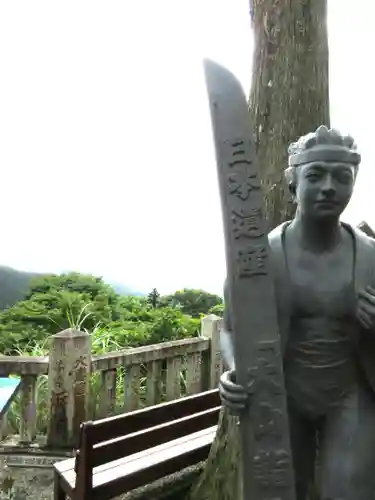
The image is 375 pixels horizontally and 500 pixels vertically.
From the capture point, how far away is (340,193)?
6.33 ft

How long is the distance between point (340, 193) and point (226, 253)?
44 centimetres

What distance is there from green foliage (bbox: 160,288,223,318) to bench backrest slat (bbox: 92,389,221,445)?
5.87 m

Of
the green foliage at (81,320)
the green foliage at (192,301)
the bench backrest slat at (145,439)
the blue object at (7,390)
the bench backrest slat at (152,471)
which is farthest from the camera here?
the green foliage at (192,301)

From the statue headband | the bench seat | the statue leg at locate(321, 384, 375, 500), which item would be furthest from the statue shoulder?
the bench seat

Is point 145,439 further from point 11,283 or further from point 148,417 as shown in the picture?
point 11,283

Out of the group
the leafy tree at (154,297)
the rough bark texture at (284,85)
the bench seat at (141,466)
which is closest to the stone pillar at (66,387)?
the bench seat at (141,466)

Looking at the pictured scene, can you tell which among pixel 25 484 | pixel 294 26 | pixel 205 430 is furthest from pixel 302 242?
pixel 25 484

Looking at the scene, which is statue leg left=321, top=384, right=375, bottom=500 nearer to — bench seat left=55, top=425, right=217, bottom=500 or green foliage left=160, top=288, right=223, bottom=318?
bench seat left=55, top=425, right=217, bottom=500

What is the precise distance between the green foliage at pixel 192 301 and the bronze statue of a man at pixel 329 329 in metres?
8.34

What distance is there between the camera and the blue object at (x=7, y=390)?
488 centimetres

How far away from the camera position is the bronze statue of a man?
1.98 m

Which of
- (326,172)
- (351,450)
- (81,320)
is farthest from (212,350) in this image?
(326,172)

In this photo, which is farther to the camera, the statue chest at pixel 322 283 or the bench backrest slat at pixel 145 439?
the bench backrest slat at pixel 145 439

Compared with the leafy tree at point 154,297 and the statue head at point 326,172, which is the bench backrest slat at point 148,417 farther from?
the leafy tree at point 154,297
